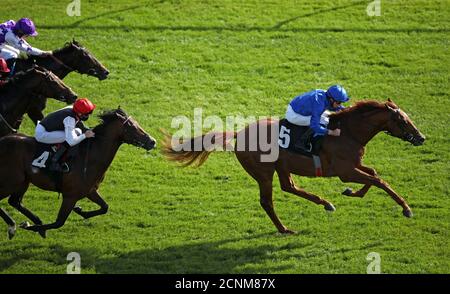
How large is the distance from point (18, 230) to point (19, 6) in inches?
354

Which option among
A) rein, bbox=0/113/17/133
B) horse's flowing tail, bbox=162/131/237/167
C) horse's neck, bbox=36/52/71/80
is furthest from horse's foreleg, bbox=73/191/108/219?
horse's neck, bbox=36/52/71/80

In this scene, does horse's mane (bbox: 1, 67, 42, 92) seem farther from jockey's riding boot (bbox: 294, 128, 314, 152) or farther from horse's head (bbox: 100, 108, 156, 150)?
jockey's riding boot (bbox: 294, 128, 314, 152)

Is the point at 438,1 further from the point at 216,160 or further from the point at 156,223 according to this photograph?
the point at 156,223

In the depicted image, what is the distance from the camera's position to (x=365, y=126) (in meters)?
12.9

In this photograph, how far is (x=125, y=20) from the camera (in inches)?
802

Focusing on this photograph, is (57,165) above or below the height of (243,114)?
above

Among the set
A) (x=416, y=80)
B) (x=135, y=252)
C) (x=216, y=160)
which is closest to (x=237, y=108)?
(x=216, y=160)

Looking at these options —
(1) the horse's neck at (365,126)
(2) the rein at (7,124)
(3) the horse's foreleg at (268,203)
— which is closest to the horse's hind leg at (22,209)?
(2) the rein at (7,124)

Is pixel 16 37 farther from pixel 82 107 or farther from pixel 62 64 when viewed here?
pixel 82 107

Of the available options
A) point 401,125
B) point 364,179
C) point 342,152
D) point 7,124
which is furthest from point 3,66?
point 401,125

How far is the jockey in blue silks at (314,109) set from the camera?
12625 millimetres

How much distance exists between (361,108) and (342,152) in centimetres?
66

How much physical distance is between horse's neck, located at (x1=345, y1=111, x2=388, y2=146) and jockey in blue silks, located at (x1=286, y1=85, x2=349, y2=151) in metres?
0.20

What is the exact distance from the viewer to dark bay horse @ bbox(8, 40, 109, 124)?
1476 cm
